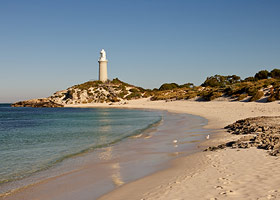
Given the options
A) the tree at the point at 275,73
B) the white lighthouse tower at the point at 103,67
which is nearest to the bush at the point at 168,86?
the white lighthouse tower at the point at 103,67

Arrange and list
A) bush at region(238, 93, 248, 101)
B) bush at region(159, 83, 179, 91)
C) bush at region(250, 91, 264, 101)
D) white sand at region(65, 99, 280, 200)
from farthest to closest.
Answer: bush at region(159, 83, 179, 91) → bush at region(238, 93, 248, 101) → bush at region(250, 91, 264, 101) → white sand at region(65, 99, 280, 200)

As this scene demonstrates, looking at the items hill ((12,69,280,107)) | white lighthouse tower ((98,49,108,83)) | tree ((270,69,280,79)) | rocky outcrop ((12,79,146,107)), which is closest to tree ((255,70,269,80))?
hill ((12,69,280,107))

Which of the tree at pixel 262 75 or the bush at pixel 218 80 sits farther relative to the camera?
the bush at pixel 218 80

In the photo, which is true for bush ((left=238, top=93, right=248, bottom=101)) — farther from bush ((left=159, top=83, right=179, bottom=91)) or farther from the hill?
bush ((left=159, top=83, right=179, bottom=91))

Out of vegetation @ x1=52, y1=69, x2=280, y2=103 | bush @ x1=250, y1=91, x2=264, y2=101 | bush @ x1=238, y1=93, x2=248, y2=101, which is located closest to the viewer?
bush @ x1=250, y1=91, x2=264, y2=101

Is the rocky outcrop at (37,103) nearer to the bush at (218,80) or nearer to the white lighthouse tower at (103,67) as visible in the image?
the white lighthouse tower at (103,67)

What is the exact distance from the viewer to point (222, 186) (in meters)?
6.03

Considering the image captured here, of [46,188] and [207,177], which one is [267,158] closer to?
[207,177]

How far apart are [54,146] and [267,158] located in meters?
11.5

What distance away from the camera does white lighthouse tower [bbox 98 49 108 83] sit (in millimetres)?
98875

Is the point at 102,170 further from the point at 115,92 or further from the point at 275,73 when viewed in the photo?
the point at 115,92

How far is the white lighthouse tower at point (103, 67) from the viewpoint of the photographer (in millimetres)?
98875

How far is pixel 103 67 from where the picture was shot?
99.9m

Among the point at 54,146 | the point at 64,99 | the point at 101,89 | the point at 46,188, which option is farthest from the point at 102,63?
the point at 46,188
